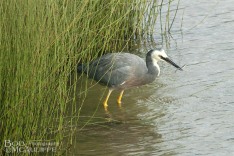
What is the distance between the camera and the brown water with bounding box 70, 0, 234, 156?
6.95 metres

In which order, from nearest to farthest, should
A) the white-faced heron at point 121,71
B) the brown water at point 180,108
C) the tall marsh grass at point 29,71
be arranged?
the tall marsh grass at point 29,71 < the brown water at point 180,108 < the white-faced heron at point 121,71

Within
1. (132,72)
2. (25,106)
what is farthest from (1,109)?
(132,72)

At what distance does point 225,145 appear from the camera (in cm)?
680

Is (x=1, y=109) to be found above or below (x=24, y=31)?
below

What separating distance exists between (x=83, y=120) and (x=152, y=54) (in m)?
1.51

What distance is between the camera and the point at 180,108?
8.10m

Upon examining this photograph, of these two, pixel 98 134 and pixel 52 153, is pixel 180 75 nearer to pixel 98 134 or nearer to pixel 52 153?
pixel 98 134

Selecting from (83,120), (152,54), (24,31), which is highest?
(24,31)

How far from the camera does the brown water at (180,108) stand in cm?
695

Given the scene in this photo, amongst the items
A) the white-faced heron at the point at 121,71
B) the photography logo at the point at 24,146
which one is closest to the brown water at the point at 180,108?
the white-faced heron at the point at 121,71

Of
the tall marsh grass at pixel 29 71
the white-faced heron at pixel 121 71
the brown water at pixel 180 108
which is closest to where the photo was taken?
the tall marsh grass at pixel 29 71

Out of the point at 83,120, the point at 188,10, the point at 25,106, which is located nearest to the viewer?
the point at 25,106

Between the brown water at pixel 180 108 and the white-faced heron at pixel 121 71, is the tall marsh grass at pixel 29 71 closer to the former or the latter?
the brown water at pixel 180 108

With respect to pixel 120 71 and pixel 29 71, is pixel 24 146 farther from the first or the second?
pixel 120 71
